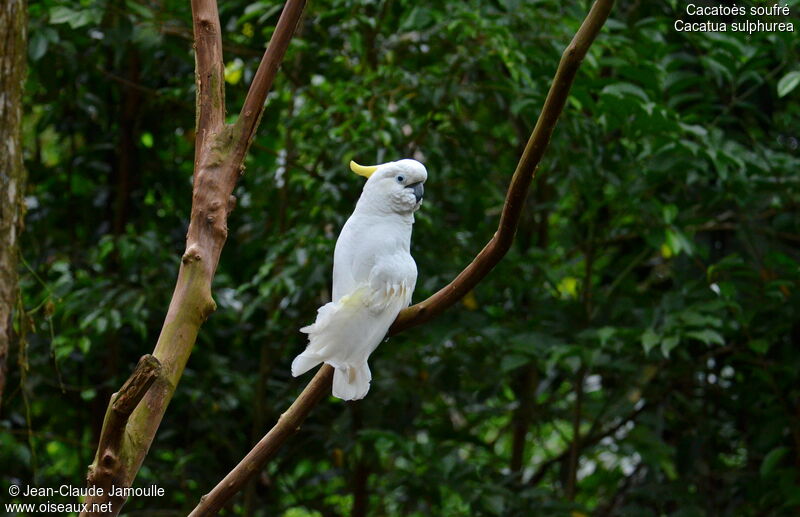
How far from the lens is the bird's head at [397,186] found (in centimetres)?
133

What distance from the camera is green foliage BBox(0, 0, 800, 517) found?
220 centimetres

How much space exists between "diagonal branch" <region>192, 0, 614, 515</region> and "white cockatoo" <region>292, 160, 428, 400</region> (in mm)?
42

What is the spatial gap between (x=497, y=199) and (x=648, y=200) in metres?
0.42

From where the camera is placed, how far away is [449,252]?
7.97 ft

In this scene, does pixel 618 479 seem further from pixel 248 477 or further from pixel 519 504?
pixel 248 477

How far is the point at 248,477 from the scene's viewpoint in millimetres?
1184

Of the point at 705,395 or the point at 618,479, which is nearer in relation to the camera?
the point at 705,395

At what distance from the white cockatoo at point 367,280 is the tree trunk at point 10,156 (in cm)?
Result: 69

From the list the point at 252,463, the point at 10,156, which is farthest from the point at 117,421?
the point at 10,156

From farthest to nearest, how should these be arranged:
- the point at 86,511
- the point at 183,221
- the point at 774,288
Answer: the point at 183,221
the point at 774,288
the point at 86,511

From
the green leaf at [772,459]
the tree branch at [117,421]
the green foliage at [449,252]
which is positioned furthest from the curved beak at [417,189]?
the green leaf at [772,459]

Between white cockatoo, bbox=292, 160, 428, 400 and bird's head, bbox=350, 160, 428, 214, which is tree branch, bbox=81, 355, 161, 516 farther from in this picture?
bird's head, bbox=350, 160, 428, 214

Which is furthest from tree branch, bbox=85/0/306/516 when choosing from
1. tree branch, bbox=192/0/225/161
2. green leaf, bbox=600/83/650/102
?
green leaf, bbox=600/83/650/102

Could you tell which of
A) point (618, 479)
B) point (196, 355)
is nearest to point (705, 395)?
point (618, 479)
